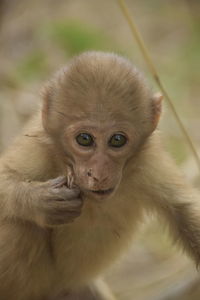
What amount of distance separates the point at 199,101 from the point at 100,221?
5438 mm

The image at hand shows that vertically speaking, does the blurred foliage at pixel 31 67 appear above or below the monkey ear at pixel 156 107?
above

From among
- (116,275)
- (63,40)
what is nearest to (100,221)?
(116,275)

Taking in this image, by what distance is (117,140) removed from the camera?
4379 millimetres

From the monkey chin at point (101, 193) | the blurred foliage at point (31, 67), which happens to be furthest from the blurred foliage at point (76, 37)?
the monkey chin at point (101, 193)

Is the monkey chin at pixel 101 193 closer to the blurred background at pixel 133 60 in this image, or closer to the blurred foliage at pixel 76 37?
the blurred background at pixel 133 60

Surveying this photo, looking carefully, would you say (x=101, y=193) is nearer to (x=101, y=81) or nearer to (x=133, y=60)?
(x=101, y=81)

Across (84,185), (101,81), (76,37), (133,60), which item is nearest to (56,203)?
(84,185)

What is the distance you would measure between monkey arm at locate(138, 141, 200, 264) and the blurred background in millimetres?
206

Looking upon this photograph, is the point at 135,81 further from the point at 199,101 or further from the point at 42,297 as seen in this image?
the point at 199,101

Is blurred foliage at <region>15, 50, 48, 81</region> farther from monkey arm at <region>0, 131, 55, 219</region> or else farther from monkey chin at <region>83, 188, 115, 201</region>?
monkey chin at <region>83, 188, 115, 201</region>

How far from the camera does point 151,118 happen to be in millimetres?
4602

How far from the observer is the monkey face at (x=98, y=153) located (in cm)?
420

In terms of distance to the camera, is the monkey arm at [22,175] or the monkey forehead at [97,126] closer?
the monkey forehead at [97,126]

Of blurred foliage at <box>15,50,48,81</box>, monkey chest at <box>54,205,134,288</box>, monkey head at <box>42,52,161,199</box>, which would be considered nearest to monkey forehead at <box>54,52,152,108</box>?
monkey head at <box>42,52,161,199</box>
